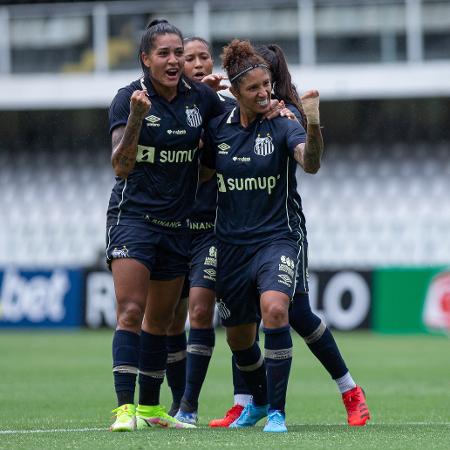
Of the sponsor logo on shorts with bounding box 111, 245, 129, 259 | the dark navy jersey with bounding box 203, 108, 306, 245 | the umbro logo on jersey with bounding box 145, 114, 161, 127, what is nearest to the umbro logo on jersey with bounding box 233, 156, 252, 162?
the dark navy jersey with bounding box 203, 108, 306, 245

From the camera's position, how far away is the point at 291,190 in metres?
7.04

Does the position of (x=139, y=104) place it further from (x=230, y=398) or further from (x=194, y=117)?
(x=230, y=398)

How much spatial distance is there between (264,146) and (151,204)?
2.39ft

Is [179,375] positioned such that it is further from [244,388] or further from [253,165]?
[253,165]

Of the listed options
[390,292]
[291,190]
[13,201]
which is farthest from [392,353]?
[13,201]

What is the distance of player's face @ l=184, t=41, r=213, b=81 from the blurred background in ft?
35.6

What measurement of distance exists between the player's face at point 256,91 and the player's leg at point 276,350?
110cm

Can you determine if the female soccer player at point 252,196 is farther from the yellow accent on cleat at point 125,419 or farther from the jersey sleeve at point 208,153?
the yellow accent on cleat at point 125,419

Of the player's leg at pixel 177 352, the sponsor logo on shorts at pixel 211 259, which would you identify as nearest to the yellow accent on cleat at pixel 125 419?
the sponsor logo on shorts at pixel 211 259

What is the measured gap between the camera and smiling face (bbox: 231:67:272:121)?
6.90 metres

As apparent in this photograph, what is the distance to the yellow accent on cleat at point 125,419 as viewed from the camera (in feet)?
21.6

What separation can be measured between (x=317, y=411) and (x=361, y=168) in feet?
51.0

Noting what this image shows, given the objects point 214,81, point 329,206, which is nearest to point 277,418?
point 214,81

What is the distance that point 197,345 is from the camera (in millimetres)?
7598
